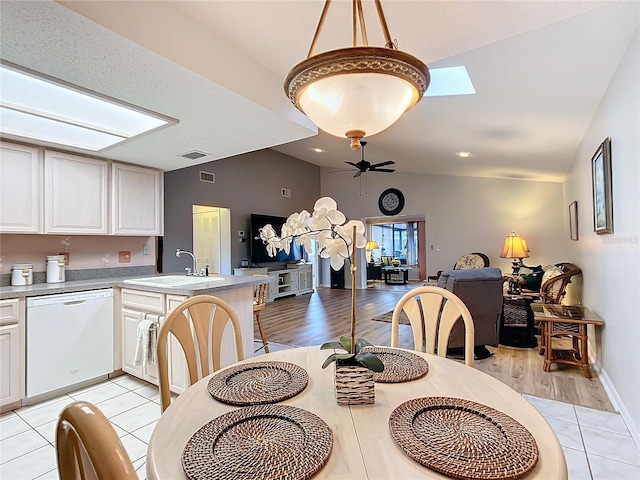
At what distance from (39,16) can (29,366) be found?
7.91 feet

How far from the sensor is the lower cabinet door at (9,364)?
7.84ft

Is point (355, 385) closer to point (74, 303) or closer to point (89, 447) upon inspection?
point (89, 447)

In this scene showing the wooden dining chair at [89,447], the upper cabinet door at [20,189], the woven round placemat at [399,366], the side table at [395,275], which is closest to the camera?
the wooden dining chair at [89,447]

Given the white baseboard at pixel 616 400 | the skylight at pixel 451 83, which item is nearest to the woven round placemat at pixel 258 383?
the white baseboard at pixel 616 400

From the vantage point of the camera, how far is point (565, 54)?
2.19 m

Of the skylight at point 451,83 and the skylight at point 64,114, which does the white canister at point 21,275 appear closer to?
the skylight at point 64,114

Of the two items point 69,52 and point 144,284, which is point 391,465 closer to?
point 69,52

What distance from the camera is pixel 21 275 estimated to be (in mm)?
2812

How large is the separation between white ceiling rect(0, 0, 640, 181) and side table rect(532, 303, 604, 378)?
182 centimetres

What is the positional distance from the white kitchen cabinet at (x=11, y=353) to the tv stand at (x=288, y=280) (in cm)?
434

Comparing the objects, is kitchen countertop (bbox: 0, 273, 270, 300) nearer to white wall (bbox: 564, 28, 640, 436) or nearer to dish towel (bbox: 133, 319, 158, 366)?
dish towel (bbox: 133, 319, 158, 366)

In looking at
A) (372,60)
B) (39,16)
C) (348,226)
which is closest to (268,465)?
(348,226)

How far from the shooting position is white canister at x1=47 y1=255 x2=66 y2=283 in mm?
2996

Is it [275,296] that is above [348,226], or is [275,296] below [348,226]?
below
